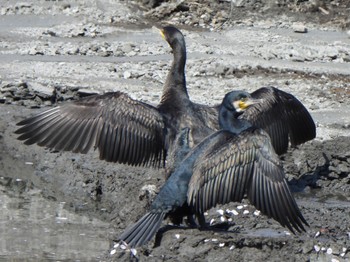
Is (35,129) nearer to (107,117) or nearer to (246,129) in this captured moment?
Answer: (107,117)

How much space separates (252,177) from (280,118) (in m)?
2.92

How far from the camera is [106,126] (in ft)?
39.5

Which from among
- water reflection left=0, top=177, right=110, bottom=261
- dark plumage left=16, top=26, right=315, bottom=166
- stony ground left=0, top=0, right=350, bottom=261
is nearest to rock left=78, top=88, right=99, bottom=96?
stony ground left=0, top=0, right=350, bottom=261

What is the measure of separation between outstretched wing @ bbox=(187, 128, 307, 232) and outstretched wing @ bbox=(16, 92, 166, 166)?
1.76 metres

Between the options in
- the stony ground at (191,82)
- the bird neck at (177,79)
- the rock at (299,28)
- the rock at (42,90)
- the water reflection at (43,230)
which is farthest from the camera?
the rock at (299,28)

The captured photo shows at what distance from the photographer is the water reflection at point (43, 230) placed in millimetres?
11484

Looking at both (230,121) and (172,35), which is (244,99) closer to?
(230,121)

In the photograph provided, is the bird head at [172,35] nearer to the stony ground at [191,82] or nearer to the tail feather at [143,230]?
the stony ground at [191,82]

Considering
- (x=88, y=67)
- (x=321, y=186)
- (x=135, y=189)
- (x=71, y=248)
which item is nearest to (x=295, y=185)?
(x=321, y=186)

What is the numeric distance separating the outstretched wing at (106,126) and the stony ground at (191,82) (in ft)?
2.13

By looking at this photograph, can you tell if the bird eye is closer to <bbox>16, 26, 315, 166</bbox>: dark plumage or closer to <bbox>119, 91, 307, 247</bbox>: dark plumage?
<bbox>119, 91, 307, 247</bbox>: dark plumage

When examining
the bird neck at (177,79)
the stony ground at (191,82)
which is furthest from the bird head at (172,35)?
the stony ground at (191,82)

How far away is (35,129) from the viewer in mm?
11820

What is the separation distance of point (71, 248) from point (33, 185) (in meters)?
2.56
